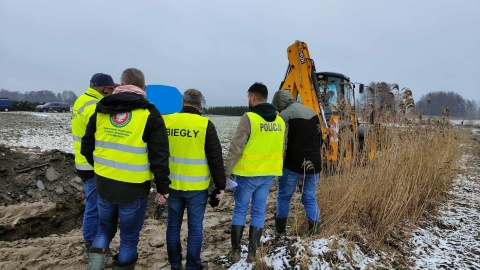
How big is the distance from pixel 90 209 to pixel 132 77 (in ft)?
4.93

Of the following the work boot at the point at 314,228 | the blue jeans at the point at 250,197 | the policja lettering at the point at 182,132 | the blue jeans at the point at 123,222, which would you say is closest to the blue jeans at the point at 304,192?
Result: the work boot at the point at 314,228

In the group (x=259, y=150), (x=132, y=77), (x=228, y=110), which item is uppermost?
(x=228, y=110)

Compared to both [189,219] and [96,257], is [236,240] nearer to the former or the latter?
[189,219]

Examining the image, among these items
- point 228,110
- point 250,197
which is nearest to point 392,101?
point 250,197

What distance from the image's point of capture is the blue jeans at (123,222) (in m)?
2.60

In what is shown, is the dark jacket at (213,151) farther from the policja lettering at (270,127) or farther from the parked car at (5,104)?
the parked car at (5,104)

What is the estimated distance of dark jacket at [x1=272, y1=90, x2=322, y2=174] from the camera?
374 cm

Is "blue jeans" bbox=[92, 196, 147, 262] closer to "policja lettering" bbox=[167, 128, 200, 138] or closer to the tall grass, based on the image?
"policja lettering" bbox=[167, 128, 200, 138]

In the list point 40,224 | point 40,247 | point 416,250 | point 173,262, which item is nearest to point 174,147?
point 173,262

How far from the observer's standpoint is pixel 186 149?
115 inches

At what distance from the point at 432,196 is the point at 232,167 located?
3984 mm

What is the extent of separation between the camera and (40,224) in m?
4.94

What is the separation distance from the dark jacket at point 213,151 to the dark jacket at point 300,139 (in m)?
1.07

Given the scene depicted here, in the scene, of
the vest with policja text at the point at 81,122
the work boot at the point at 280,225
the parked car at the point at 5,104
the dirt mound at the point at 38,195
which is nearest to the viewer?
the vest with policja text at the point at 81,122
